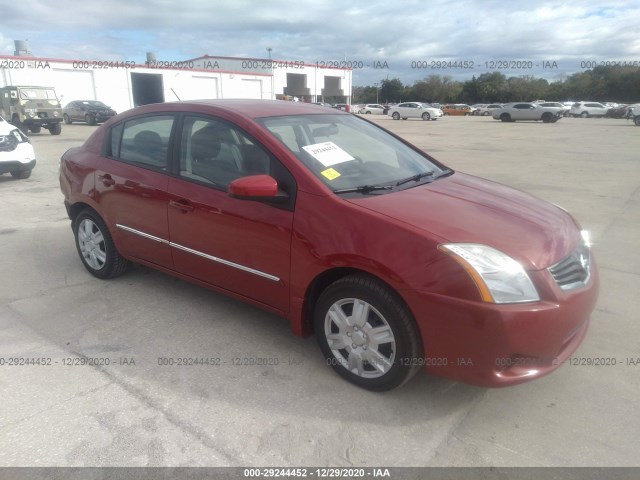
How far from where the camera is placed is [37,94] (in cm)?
2200

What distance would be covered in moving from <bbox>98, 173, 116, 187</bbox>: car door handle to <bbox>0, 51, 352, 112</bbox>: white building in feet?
70.8

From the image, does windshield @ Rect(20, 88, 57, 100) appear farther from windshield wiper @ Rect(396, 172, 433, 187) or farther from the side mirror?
windshield wiper @ Rect(396, 172, 433, 187)

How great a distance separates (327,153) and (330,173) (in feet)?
0.79

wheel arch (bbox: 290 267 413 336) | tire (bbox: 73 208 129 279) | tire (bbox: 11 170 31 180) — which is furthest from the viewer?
tire (bbox: 11 170 31 180)

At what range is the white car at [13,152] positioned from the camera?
9.21m

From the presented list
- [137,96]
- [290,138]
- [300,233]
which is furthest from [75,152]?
[137,96]

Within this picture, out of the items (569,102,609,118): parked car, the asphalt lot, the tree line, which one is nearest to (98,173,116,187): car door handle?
the asphalt lot

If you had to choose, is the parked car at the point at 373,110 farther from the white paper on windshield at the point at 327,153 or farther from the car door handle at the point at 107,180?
the white paper on windshield at the point at 327,153

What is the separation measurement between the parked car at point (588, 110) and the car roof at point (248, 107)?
4849 cm

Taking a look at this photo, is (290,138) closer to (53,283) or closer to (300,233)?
(300,233)

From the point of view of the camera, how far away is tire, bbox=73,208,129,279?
4262 millimetres

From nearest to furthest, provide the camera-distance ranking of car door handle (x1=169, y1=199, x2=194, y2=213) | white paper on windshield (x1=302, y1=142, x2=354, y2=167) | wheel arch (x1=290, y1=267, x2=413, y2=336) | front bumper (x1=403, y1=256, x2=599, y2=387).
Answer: front bumper (x1=403, y1=256, x2=599, y2=387) < wheel arch (x1=290, y1=267, x2=413, y2=336) < white paper on windshield (x1=302, y1=142, x2=354, y2=167) < car door handle (x1=169, y1=199, x2=194, y2=213)

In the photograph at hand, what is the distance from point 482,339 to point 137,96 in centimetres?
4372

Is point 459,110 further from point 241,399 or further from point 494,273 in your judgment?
point 241,399
